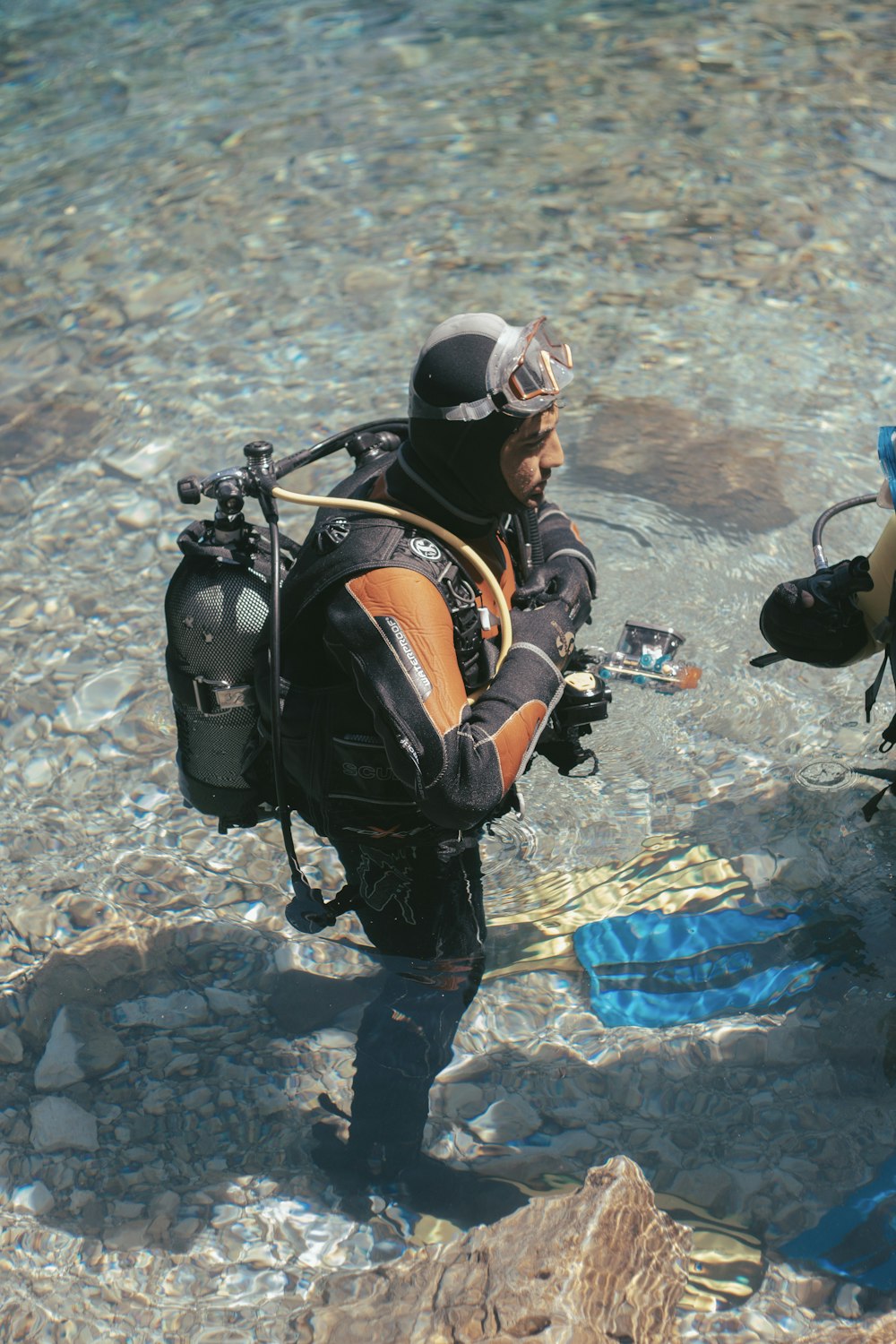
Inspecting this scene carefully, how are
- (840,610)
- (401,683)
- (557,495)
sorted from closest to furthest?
(401,683) < (840,610) < (557,495)

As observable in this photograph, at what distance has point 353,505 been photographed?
286 centimetres

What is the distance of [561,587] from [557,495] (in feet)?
8.56

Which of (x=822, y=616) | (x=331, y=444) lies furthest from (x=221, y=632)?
(x=822, y=616)

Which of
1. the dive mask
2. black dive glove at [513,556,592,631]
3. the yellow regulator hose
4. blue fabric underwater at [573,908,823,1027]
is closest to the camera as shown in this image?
the dive mask

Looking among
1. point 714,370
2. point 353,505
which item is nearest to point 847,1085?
point 353,505

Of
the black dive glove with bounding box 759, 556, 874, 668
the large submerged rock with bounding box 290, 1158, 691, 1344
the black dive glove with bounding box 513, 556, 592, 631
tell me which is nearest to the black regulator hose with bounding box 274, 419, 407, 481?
the black dive glove with bounding box 513, 556, 592, 631

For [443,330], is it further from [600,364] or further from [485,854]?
[600,364]

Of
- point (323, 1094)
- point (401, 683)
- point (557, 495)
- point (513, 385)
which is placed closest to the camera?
point (401, 683)

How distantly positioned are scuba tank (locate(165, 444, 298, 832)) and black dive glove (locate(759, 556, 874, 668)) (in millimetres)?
1429

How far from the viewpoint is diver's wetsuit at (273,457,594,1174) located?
2.65 metres

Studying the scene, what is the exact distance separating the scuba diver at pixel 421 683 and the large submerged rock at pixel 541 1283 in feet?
0.87

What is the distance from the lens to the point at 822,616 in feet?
10.8

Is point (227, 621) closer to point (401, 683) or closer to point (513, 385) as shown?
point (401, 683)

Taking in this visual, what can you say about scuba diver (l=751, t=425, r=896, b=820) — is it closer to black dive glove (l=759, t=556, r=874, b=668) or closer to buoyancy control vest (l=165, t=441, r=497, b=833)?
black dive glove (l=759, t=556, r=874, b=668)
